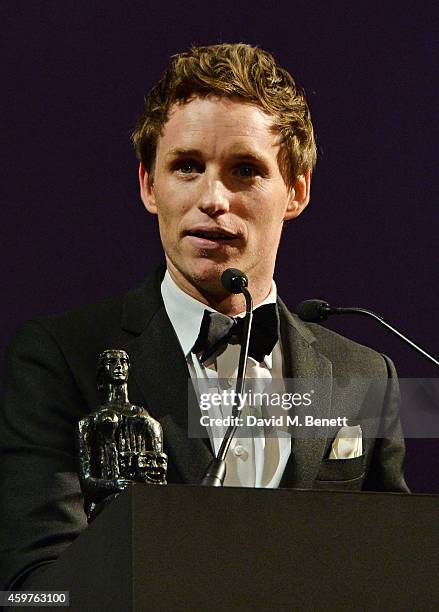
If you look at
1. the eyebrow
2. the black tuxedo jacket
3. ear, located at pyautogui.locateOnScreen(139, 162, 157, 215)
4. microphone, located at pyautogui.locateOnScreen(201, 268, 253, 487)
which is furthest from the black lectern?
ear, located at pyautogui.locateOnScreen(139, 162, 157, 215)

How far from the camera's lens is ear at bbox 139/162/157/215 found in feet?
8.83

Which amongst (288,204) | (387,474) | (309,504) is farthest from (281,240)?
(309,504)

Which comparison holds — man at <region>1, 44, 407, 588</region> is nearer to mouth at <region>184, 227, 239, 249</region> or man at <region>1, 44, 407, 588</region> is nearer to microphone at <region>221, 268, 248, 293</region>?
mouth at <region>184, 227, 239, 249</region>

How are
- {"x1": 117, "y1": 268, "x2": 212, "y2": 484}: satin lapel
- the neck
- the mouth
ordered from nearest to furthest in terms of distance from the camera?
1. {"x1": 117, "y1": 268, "x2": 212, "y2": 484}: satin lapel
2. the mouth
3. the neck

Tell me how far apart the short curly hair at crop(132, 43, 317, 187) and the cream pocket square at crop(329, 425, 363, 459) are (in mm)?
604

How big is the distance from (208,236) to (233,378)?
1.01ft

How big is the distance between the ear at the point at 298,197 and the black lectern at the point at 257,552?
134 centimetres

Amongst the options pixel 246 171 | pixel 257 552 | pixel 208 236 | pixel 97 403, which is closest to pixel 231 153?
pixel 246 171

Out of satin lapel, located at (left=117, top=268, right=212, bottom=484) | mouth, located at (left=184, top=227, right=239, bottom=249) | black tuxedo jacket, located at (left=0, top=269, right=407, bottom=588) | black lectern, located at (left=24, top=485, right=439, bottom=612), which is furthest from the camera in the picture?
mouth, located at (left=184, top=227, right=239, bottom=249)

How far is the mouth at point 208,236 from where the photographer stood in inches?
98.1

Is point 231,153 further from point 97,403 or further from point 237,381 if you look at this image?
point 237,381

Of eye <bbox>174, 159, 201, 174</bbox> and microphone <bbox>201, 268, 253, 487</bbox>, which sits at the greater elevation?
eye <bbox>174, 159, 201, 174</bbox>

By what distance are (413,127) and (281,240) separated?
448mm

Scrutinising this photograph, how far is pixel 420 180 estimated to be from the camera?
2939 mm
